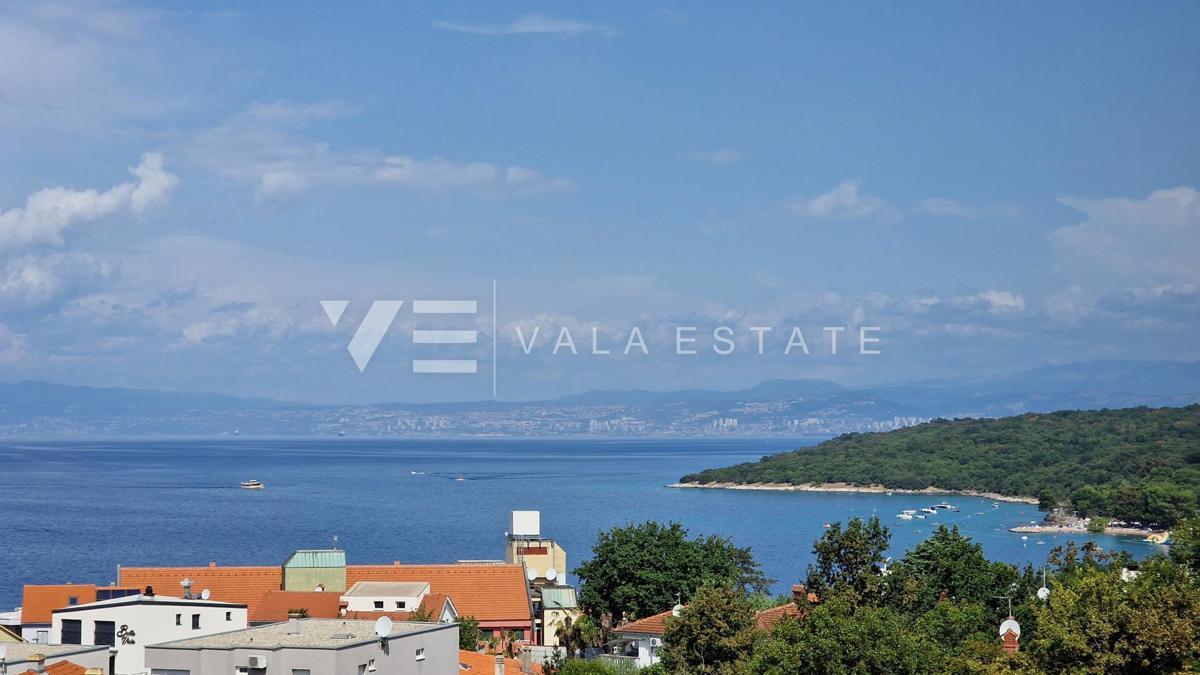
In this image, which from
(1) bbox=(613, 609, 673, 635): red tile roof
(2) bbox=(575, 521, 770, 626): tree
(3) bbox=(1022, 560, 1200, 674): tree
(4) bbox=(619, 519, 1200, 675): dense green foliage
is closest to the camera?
(3) bbox=(1022, 560, 1200, 674): tree

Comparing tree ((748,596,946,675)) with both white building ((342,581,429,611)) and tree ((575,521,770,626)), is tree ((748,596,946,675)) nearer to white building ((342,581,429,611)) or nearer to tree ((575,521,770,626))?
white building ((342,581,429,611))

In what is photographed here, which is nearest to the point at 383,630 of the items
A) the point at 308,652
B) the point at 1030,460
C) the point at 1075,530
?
the point at 308,652

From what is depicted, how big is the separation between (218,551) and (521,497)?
4386 centimetres

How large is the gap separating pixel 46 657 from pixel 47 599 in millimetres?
12988

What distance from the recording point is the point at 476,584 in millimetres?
30484

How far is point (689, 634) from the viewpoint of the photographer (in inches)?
795

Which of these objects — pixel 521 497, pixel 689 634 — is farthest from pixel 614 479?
pixel 689 634

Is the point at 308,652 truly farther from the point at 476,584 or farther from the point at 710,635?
the point at 476,584

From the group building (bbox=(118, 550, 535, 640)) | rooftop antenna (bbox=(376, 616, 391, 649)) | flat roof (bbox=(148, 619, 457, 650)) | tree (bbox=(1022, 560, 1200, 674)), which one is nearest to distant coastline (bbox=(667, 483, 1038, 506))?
building (bbox=(118, 550, 535, 640))

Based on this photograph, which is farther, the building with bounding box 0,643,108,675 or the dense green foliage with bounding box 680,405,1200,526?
the dense green foliage with bounding box 680,405,1200,526

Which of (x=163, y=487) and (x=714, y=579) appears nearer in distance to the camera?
(x=714, y=579)

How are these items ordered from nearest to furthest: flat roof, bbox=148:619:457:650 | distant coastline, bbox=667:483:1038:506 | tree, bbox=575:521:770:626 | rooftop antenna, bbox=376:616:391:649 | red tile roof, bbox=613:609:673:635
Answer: flat roof, bbox=148:619:457:650, rooftop antenna, bbox=376:616:391:649, red tile roof, bbox=613:609:673:635, tree, bbox=575:521:770:626, distant coastline, bbox=667:483:1038:506

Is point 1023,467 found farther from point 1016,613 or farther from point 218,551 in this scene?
point 1016,613

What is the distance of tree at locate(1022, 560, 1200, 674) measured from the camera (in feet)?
40.6
